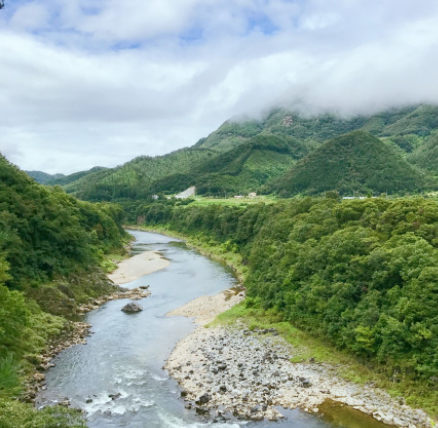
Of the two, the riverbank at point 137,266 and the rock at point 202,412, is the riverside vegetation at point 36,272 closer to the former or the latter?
the riverbank at point 137,266

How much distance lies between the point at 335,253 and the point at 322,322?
21.4ft

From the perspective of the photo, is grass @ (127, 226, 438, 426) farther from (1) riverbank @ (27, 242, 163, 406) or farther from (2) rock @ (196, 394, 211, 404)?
(1) riverbank @ (27, 242, 163, 406)

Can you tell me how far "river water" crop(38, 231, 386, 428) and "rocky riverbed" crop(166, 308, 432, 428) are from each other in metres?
0.99

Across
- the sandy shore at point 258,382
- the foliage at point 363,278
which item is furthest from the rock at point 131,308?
the foliage at point 363,278

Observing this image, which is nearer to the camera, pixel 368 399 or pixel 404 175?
pixel 368 399

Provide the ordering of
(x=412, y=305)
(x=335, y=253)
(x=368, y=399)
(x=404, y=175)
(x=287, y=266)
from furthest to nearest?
(x=404, y=175)
(x=287, y=266)
(x=335, y=253)
(x=412, y=305)
(x=368, y=399)

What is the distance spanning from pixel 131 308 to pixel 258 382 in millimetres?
22748

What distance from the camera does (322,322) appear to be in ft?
117

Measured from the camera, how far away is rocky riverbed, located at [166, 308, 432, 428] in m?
26.6

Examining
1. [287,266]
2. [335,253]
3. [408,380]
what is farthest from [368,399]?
[287,266]

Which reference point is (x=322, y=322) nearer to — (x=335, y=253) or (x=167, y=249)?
(x=335, y=253)

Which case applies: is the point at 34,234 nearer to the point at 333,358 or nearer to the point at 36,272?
the point at 36,272

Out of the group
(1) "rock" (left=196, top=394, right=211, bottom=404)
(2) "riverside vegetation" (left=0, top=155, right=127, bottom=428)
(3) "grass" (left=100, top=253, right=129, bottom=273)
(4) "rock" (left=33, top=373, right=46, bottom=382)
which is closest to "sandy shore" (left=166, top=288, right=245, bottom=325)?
(2) "riverside vegetation" (left=0, top=155, right=127, bottom=428)

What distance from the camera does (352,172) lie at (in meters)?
177
